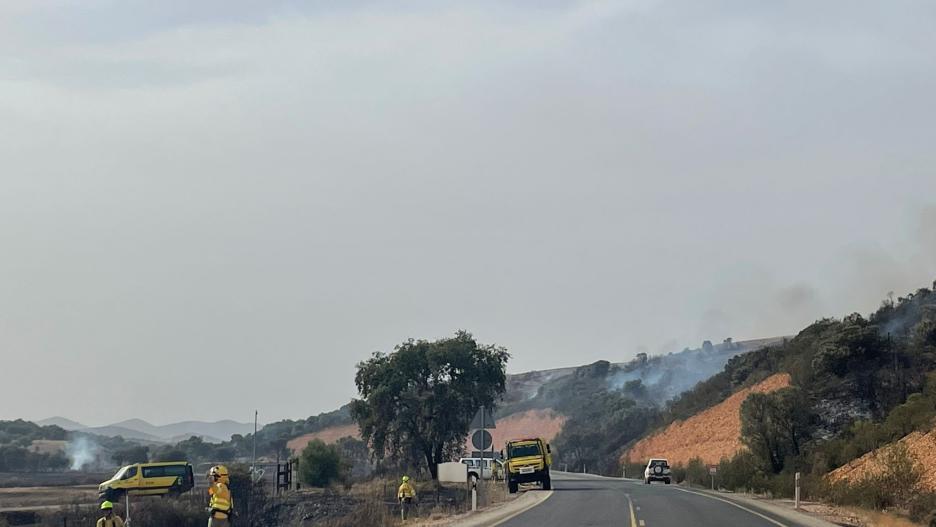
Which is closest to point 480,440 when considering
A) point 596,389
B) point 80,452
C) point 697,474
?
point 697,474

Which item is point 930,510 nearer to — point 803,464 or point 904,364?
point 803,464

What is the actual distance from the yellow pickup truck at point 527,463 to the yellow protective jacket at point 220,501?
32324mm

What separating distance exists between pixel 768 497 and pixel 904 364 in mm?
21061

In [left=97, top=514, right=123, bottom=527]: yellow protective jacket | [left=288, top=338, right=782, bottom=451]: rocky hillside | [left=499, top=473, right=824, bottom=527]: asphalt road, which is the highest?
[left=288, top=338, right=782, bottom=451]: rocky hillside

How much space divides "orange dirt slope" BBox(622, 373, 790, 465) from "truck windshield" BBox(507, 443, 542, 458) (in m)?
27.3

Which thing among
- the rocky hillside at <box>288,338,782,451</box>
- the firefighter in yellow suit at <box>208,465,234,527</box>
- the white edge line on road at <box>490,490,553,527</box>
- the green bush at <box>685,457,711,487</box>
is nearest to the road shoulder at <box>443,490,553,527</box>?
the white edge line on road at <box>490,490,553,527</box>

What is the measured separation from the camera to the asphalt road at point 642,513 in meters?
29.7

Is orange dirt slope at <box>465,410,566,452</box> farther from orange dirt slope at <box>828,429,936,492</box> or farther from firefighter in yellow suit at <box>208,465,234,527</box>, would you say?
firefighter in yellow suit at <box>208,465,234,527</box>

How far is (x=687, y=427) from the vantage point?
308ft

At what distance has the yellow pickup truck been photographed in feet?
172

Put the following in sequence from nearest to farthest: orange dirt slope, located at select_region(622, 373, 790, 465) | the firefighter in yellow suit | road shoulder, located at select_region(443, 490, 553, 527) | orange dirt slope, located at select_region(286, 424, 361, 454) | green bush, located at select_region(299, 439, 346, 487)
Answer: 1. the firefighter in yellow suit
2. road shoulder, located at select_region(443, 490, 553, 527)
3. green bush, located at select_region(299, 439, 346, 487)
4. orange dirt slope, located at select_region(622, 373, 790, 465)
5. orange dirt slope, located at select_region(286, 424, 361, 454)

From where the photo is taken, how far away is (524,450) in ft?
175

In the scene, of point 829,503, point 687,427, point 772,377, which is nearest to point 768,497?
point 829,503

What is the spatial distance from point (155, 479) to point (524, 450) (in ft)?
60.2
